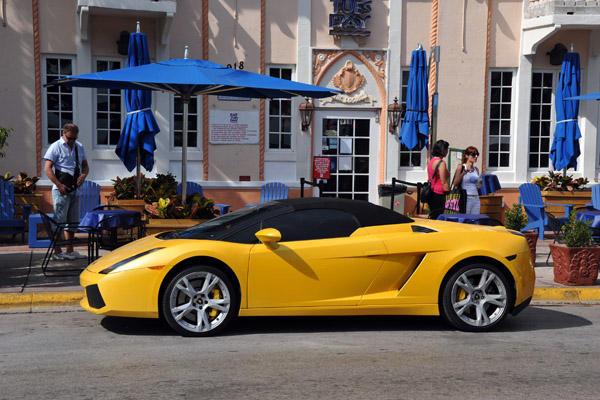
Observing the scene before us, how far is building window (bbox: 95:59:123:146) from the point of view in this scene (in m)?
15.5

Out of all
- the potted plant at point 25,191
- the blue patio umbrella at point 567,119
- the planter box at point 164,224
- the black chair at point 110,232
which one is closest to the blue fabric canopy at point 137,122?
the potted plant at point 25,191

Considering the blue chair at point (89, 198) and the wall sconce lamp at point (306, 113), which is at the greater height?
the wall sconce lamp at point (306, 113)

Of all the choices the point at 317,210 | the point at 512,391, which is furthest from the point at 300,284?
the point at 512,391

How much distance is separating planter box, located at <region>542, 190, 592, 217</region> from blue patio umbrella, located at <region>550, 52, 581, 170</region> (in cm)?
58

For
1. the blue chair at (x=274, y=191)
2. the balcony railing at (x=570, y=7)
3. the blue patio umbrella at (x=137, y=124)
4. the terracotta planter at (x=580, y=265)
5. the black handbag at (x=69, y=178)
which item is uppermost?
the balcony railing at (x=570, y=7)

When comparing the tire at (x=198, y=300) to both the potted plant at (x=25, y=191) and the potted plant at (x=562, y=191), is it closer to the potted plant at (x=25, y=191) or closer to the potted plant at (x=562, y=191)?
the potted plant at (x=25, y=191)

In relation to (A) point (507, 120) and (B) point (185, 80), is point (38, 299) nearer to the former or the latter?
(B) point (185, 80)

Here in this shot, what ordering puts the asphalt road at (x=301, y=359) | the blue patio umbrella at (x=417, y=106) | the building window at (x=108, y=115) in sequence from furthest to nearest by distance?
the building window at (x=108, y=115) < the blue patio umbrella at (x=417, y=106) < the asphalt road at (x=301, y=359)

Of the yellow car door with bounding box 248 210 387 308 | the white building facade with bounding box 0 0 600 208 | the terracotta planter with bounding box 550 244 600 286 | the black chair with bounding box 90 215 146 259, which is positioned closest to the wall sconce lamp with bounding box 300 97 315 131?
the white building facade with bounding box 0 0 600 208

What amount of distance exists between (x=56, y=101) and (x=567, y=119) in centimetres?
1025

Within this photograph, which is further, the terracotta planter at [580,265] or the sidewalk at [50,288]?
the terracotta planter at [580,265]

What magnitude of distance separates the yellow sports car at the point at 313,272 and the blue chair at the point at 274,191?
8.11m

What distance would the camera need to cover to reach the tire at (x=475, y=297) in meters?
7.08

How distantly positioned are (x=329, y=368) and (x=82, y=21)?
10905 mm
